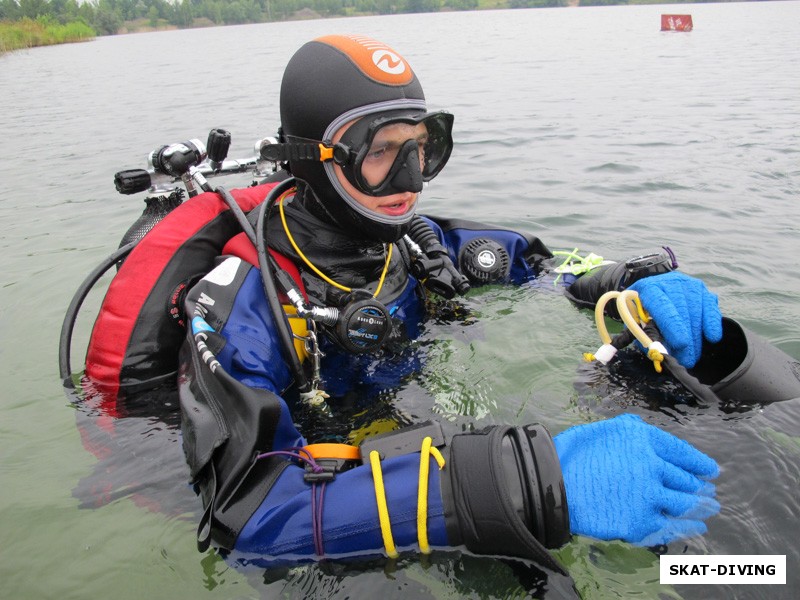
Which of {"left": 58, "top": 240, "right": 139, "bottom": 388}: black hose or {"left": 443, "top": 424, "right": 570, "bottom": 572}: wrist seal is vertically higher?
{"left": 58, "top": 240, "right": 139, "bottom": 388}: black hose

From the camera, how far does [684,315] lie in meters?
2.39

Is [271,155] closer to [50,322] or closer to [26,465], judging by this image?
[26,465]

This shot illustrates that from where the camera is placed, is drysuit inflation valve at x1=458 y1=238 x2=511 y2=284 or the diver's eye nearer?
the diver's eye

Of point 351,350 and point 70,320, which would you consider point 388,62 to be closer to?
point 351,350

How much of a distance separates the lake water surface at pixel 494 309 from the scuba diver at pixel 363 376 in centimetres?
18

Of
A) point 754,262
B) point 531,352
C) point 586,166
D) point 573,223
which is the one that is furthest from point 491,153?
point 531,352

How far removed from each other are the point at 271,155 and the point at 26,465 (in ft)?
5.77

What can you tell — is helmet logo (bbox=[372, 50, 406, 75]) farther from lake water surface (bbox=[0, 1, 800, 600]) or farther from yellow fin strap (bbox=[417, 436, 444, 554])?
yellow fin strap (bbox=[417, 436, 444, 554])

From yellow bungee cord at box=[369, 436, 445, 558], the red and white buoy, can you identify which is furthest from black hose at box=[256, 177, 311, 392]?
the red and white buoy

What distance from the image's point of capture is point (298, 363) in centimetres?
222

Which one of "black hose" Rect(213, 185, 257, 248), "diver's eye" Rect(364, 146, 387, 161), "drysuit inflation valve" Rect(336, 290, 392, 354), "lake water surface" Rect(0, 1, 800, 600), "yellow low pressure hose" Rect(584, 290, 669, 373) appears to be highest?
"diver's eye" Rect(364, 146, 387, 161)

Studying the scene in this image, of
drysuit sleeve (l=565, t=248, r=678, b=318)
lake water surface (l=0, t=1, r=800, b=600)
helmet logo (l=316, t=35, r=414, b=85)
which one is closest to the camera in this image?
lake water surface (l=0, t=1, r=800, b=600)

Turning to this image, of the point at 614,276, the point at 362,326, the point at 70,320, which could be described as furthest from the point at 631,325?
the point at 70,320

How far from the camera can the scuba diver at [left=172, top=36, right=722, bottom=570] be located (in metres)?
1.67
